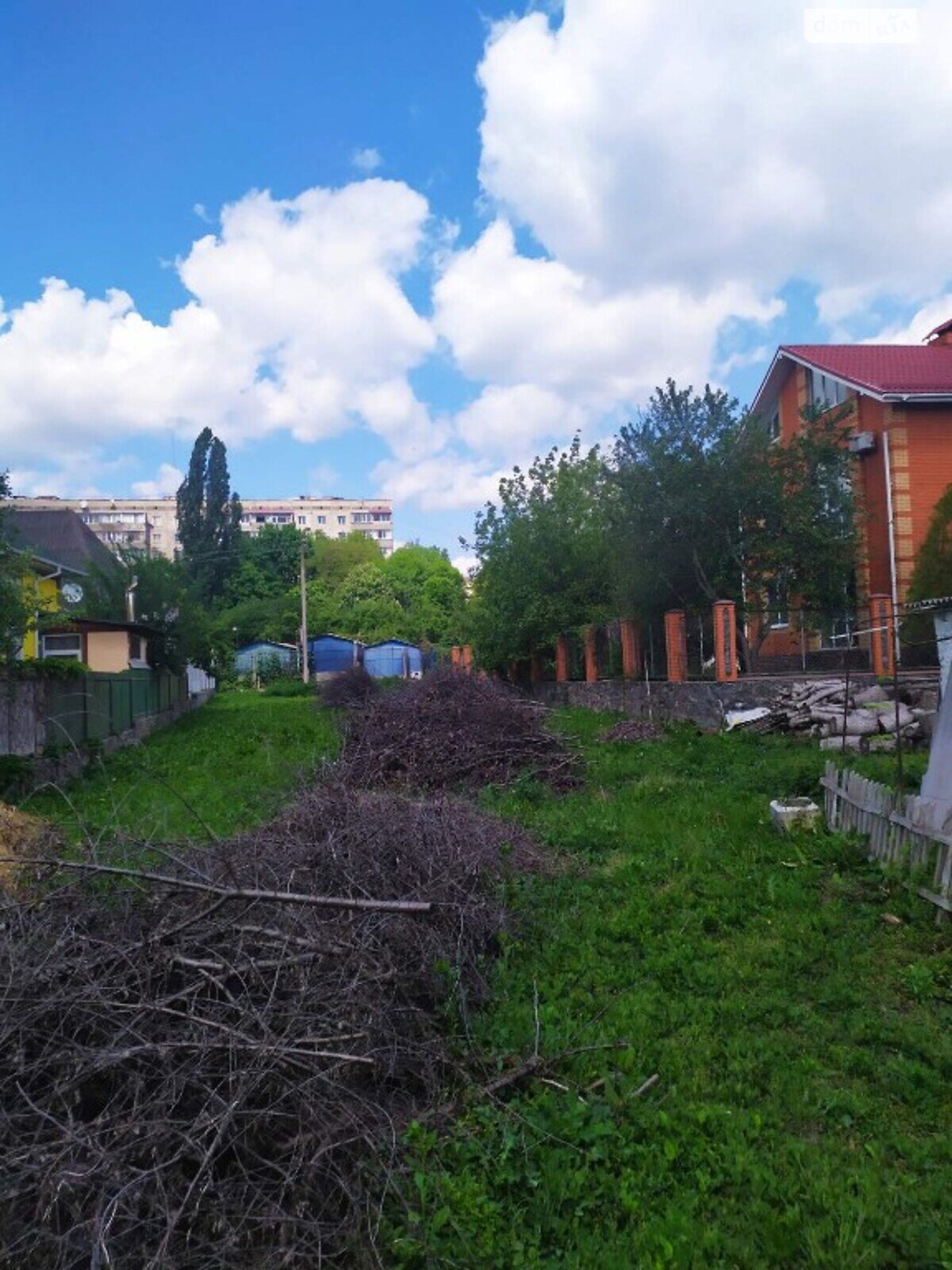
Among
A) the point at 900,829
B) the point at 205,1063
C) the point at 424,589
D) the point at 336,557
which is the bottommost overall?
the point at 205,1063

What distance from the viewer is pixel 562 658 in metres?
24.0

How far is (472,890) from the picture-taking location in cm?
515

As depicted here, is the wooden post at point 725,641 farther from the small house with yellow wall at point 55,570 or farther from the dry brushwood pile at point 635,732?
the small house with yellow wall at point 55,570

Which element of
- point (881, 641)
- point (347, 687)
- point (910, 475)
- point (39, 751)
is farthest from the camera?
point (347, 687)

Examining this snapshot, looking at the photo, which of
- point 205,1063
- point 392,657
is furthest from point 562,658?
point 392,657

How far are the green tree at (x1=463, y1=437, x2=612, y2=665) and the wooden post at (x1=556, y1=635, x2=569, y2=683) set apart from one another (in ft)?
0.84

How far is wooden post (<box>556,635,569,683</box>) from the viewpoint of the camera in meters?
23.8

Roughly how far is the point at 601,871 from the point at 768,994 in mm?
2281

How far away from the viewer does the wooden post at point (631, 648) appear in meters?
19.0

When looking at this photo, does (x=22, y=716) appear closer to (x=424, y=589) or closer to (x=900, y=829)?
(x=900, y=829)

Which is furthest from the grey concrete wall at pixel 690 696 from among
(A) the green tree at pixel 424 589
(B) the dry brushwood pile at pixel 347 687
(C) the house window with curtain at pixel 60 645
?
(A) the green tree at pixel 424 589

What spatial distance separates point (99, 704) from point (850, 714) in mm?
12527

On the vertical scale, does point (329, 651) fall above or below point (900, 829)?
above

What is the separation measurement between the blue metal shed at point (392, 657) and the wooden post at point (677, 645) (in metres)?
34.1
